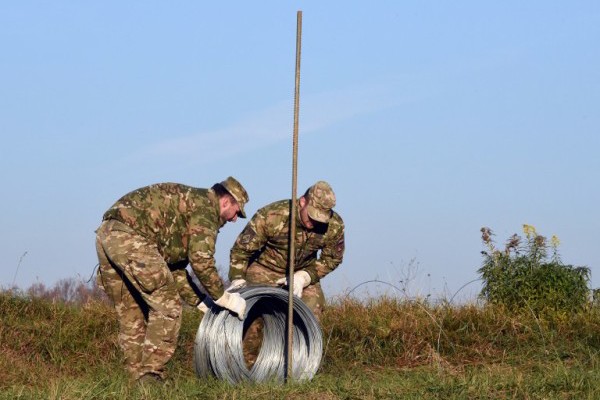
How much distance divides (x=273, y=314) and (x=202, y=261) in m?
1.60

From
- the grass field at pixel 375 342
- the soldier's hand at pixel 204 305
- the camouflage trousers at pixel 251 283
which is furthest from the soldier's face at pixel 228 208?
the camouflage trousers at pixel 251 283

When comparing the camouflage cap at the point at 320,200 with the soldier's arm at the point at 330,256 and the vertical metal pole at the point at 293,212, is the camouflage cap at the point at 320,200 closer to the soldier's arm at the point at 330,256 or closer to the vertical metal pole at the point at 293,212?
the soldier's arm at the point at 330,256

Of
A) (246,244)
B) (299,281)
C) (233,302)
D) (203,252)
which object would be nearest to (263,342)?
(299,281)

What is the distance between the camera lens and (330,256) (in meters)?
10.9

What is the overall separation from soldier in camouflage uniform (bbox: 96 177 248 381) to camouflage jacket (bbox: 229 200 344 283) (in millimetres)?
1097

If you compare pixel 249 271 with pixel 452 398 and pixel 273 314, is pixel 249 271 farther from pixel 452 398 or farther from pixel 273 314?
pixel 452 398

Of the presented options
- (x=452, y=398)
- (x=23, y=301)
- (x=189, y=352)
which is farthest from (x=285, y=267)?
(x=23, y=301)

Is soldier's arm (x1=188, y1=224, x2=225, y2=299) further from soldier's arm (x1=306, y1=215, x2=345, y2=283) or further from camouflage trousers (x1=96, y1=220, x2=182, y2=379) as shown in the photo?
soldier's arm (x1=306, y1=215, x2=345, y2=283)

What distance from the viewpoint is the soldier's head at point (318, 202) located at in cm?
1016

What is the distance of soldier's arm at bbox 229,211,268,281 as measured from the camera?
10.4 metres

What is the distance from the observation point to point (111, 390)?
26.4 ft

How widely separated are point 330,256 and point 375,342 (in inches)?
55.9

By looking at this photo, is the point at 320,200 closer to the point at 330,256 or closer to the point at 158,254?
the point at 330,256

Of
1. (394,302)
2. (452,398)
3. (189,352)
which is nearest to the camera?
(452,398)
